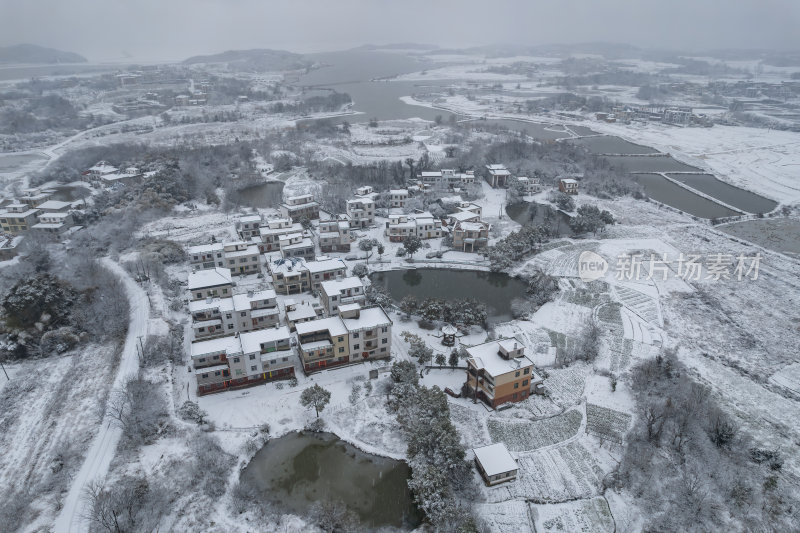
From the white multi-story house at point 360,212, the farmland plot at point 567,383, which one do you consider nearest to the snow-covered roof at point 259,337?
the farmland plot at point 567,383

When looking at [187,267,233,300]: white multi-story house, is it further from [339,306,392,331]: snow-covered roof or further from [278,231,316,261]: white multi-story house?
[339,306,392,331]: snow-covered roof

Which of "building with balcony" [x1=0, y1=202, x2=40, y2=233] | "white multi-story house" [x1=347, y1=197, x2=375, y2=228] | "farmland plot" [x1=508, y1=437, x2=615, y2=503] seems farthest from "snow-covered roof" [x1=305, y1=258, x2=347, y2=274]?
"building with balcony" [x1=0, y1=202, x2=40, y2=233]

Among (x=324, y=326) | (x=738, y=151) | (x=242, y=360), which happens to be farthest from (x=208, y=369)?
(x=738, y=151)

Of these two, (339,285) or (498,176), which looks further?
(498,176)

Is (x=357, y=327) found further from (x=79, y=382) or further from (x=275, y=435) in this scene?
(x=79, y=382)

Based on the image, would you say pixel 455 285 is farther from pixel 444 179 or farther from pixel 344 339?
pixel 444 179

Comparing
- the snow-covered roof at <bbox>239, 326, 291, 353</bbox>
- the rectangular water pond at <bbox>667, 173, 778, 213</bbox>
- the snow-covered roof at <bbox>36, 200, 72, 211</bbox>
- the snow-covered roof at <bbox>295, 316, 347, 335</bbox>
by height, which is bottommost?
the rectangular water pond at <bbox>667, 173, 778, 213</bbox>
